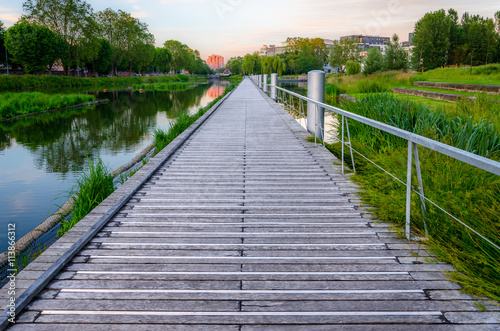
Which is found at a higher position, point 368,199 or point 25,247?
point 368,199

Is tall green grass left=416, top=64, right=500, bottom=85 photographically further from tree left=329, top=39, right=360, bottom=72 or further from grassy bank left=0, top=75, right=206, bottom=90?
tree left=329, top=39, right=360, bottom=72

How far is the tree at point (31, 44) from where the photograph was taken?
44125mm

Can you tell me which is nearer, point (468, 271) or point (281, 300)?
point (281, 300)

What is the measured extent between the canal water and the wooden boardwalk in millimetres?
2873

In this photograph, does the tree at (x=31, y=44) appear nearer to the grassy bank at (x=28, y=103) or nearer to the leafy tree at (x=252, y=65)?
the grassy bank at (x=28, y=103)

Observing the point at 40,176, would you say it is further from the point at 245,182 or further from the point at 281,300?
the point at 281,300

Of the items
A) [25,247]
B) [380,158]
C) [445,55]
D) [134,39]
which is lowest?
[25,247]

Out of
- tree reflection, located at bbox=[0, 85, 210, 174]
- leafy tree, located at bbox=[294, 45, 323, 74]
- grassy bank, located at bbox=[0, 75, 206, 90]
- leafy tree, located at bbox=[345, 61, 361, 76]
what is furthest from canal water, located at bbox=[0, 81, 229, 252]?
leafy tree, located at bbox=[294, 45, 323, 74]

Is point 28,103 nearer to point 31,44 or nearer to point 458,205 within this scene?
point 458,205

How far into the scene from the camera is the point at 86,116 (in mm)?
19594

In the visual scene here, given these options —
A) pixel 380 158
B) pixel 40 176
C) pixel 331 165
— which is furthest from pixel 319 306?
pixel 40 176

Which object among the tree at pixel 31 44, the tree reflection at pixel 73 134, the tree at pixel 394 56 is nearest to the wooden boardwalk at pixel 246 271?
the tree reflection at pixel 73 134

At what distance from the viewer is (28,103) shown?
20.4 m

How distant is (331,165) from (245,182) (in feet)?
4.61
